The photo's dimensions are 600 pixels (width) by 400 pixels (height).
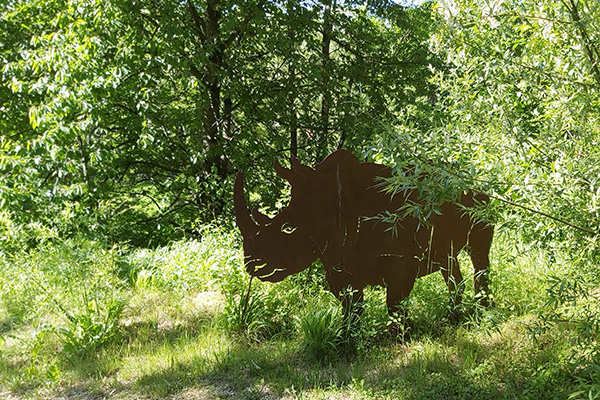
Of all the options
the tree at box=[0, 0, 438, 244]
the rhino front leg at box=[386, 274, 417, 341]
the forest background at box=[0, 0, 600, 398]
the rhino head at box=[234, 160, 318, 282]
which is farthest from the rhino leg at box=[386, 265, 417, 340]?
the tree at box=[0, 0, 438, 244]

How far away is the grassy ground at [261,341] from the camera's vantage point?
11.9 feet

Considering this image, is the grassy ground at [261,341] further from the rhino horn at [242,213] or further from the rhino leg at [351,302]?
the rhino horn at [242,213]

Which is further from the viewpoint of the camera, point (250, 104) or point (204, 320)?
point (250, 104)

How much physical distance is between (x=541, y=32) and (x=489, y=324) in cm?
222

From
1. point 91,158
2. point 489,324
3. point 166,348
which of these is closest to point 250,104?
point 91,158

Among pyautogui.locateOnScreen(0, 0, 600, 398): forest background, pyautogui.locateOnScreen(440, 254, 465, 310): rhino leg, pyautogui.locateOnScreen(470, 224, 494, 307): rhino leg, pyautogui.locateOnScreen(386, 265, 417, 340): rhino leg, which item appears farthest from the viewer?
pyautogui.locateOnScreen(470, 224, 494, 307): rhino leg

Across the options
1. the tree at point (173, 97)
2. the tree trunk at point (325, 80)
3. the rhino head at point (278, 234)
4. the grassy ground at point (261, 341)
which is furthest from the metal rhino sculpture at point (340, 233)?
the tree trunk at point (325, 80)

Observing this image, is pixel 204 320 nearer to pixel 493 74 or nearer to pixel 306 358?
pixel 306 358

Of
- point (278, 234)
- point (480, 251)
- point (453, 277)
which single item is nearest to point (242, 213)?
point (278, 234)

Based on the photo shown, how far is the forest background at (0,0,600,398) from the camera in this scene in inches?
125

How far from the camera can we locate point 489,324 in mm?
4070

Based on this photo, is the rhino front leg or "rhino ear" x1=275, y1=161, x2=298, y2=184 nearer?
"rhino ear" x1=275, y1=161, x2=298, y2=184

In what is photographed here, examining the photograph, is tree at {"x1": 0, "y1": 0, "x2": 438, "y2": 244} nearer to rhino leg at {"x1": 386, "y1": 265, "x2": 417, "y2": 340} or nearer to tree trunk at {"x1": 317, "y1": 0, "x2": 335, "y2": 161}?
tree trunk at {"x1": 317, "y1": 0, "x2": 335, "y2": 161}

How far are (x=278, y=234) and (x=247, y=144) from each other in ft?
13.6
